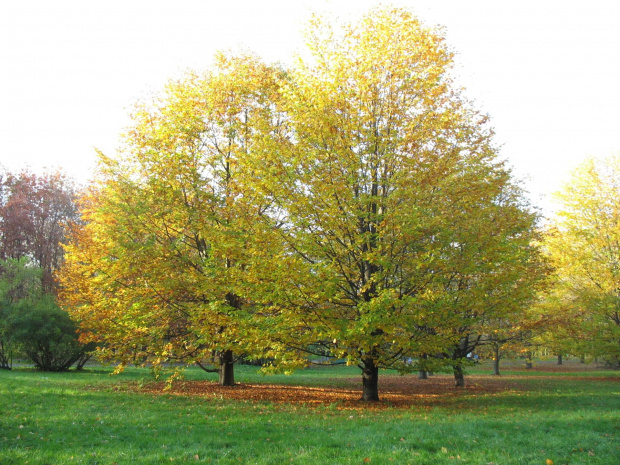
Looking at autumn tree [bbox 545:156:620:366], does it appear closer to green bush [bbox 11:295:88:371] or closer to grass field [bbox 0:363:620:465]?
grass field [bbox 0:363:620:465]

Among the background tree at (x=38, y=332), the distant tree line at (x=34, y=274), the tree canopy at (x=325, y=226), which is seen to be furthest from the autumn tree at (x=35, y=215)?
the tree canopy at (x=325, y=226)

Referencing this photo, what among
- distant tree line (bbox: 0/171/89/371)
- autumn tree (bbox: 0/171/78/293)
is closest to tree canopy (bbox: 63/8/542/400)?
distant tree line (bbox: 0/171/89/371)

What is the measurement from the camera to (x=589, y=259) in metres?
21.5

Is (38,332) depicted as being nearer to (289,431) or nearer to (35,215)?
(35,215)

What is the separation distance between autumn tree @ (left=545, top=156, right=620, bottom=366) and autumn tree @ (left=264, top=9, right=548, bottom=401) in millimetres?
10959

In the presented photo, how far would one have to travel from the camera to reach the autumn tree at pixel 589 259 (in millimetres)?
19922

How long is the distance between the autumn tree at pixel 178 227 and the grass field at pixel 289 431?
7.23 feet

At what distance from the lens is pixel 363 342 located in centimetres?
958

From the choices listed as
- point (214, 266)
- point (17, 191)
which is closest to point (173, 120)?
point (214, 266)

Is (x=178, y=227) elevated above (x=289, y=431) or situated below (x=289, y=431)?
above

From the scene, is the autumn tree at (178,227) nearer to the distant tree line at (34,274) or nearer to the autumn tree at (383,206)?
the autumn tree at (383,206)

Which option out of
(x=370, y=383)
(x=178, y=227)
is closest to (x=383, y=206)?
(x=370, y=383)

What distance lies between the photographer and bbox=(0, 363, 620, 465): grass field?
18.7ft

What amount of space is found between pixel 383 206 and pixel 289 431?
5.97 meters
